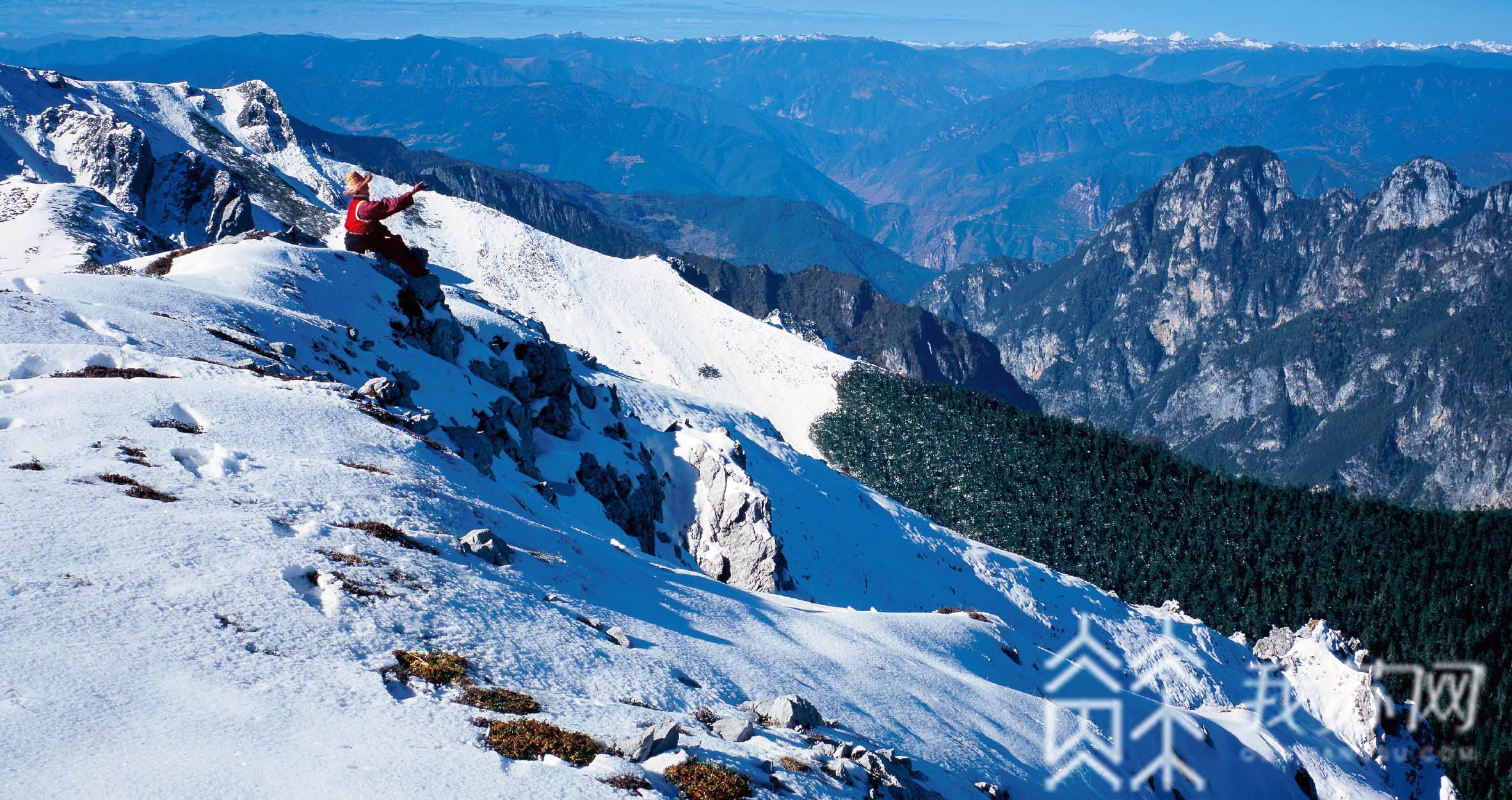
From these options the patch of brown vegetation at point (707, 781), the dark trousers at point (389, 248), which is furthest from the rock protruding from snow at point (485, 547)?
the dark trousers at point (389, 248)

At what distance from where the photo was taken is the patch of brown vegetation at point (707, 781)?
19312 mm

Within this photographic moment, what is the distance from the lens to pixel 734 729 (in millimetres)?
23625

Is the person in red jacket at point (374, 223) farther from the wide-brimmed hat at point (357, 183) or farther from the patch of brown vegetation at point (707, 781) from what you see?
the patch of brown vegetation at point (707, 781)

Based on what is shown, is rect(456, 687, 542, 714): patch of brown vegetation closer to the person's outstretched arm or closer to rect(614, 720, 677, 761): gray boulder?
rect(614, 720, 677, 761): gray boulder

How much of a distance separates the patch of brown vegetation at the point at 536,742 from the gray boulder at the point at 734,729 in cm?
425

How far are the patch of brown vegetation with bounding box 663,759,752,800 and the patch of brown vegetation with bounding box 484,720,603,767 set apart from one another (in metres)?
1.92

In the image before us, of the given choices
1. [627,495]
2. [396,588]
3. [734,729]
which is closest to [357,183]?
[396,588]

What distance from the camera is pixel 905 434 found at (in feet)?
547

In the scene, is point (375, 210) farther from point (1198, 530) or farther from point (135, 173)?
point (1198, 530)

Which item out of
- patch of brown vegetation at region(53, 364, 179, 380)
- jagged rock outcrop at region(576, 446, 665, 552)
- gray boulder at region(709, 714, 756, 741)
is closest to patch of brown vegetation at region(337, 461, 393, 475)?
patch of brown vegetation at region(53, 364, 179, 380)

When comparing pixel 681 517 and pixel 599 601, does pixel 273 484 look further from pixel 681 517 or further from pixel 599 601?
pixel 681 517

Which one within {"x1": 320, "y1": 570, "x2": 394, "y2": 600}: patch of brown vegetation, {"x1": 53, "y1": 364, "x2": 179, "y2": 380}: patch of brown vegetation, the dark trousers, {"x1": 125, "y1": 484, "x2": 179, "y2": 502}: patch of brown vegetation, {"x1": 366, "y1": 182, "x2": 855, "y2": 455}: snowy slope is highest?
the dark trousers

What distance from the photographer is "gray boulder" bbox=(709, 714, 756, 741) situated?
23.5 meters

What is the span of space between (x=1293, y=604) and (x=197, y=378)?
14814 cm
